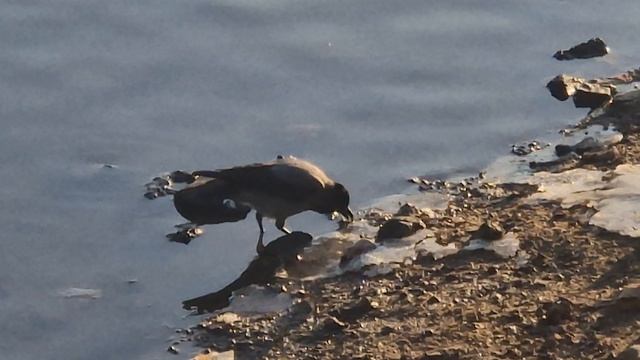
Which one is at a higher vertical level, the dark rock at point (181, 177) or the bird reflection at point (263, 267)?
the dark rock at point (181, 177)

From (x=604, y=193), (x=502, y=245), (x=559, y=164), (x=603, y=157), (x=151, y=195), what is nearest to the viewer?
(x=502, y=245)

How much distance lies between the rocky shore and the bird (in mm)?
194

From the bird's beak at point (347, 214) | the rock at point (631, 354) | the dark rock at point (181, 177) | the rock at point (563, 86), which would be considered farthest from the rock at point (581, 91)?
the rock at point (631, 354)

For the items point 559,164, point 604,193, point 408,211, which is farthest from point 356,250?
point 559,164

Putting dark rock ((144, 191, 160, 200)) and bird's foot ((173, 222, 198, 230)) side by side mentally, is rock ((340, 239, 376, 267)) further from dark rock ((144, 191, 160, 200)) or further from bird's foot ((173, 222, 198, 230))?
dark rock ((144, 191, 160, 200))

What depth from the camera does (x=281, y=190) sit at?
8023 mm

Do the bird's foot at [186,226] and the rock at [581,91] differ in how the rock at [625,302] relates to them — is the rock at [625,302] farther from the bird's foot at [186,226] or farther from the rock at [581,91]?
the rock at [581,91]

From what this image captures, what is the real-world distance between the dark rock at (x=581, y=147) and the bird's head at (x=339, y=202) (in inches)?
57.7

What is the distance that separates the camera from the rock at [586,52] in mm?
10094

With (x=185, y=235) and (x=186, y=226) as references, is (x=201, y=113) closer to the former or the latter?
(x=186, y=226)

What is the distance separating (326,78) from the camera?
31.6 feet

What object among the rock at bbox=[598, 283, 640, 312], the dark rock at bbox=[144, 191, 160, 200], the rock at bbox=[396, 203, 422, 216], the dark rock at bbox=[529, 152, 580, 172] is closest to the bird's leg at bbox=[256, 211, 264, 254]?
the dark rock at bbox=[144, 191, 160, 200]

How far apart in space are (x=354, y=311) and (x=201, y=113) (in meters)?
2.72

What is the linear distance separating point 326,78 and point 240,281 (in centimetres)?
249
